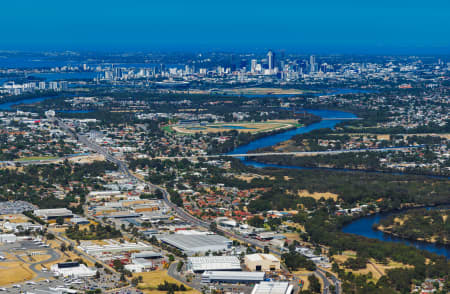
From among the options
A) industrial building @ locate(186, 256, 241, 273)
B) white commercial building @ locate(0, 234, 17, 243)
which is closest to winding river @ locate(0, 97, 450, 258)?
industrial building @ locate(186, 256, 241, 273)

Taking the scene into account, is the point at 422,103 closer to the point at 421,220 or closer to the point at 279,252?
the point at 421,220

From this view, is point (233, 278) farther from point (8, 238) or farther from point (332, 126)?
point (332, 126)

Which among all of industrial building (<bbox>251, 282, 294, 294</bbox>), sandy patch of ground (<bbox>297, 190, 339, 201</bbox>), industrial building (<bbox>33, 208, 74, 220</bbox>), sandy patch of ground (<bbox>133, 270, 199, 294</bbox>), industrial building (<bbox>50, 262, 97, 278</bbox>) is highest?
industrial building (<bbox>33, 208, 74, 220</bbox>)

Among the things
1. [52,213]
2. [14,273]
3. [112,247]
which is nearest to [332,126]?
[52,213]

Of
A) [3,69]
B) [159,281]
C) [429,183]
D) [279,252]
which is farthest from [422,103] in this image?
[3,69]

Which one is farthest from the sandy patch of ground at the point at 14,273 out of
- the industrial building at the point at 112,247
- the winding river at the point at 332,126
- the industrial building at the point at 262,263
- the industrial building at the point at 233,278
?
the winding river at the point at 332,126

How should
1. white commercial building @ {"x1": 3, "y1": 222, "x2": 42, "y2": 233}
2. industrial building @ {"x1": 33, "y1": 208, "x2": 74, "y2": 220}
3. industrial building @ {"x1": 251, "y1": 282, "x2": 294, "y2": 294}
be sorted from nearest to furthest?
industrial building @ {"x1": 251, "y1": 282, "x2": 294, "y2": 294} → white commercial building @ {"x1": 3, "y1": 222, "x2": 42, "y2": 233} → industrial building @ {"x1": 33, "y1": 208, "x2": 74, "y2": 220}

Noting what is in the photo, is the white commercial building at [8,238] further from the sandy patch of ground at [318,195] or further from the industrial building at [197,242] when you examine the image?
the sandy patch of ground at [318,195]

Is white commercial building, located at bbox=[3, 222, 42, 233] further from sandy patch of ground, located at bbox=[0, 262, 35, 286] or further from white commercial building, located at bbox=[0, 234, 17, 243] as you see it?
sandy patch of ground, located at bbox=[0, 262, 35, 286]
